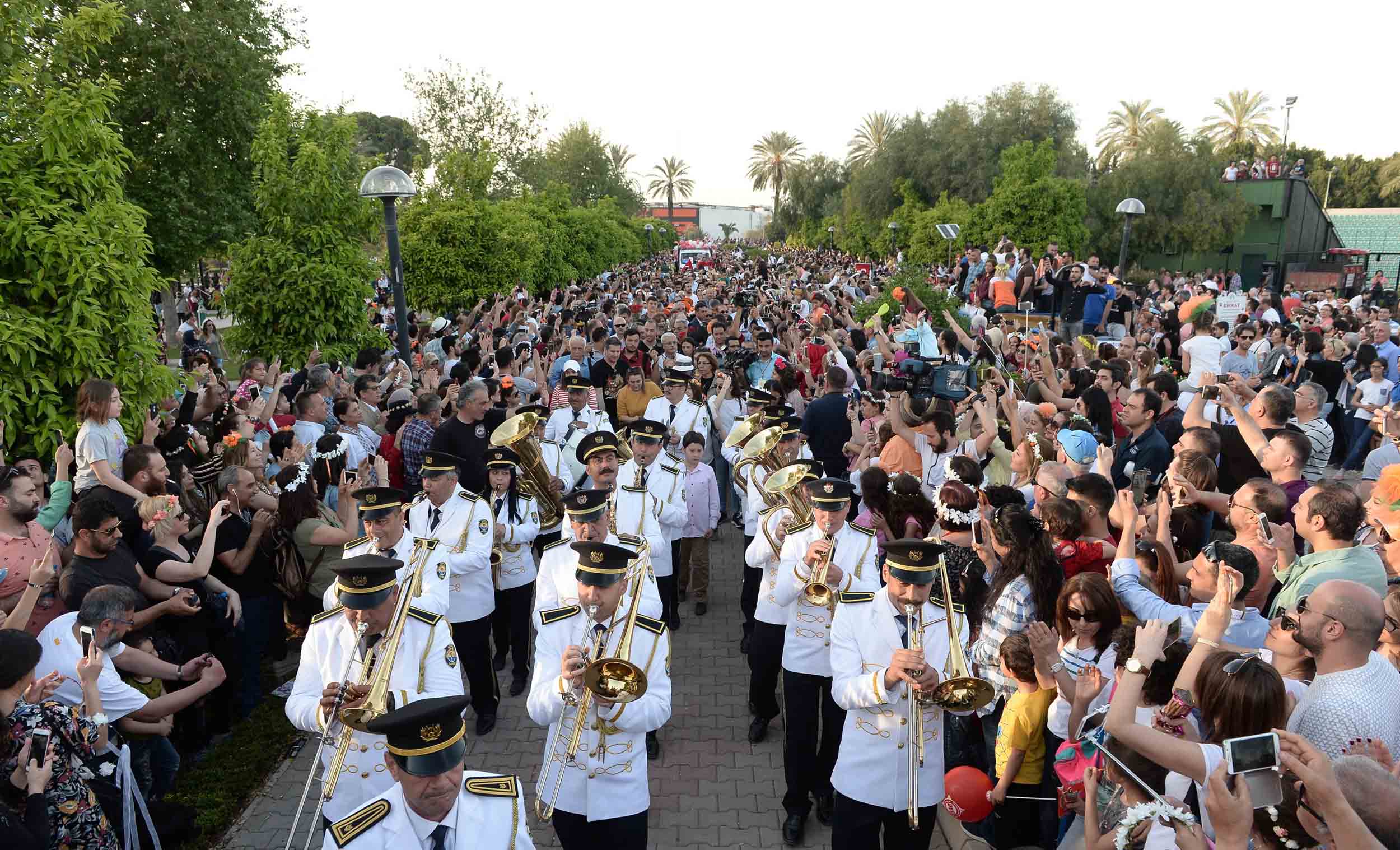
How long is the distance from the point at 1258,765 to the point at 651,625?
8.17 feet

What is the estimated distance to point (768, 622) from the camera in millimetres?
5785

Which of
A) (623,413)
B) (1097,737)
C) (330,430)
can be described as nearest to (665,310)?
(623,413)

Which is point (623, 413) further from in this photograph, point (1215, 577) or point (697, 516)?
point (1215, 577)

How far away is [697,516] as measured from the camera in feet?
26.4

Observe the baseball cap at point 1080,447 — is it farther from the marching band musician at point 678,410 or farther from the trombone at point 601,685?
the trombone at point 601,685

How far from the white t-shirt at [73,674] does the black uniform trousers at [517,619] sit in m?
2.80

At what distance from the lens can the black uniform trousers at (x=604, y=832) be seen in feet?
13.1

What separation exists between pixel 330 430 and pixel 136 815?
4376 millimetres

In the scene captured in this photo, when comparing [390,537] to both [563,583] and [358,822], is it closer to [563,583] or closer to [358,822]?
[563,583]

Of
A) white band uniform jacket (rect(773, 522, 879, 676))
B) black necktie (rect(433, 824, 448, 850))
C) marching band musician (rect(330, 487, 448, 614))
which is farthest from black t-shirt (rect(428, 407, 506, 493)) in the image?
black necktie (rect(433, 824, 448, 850))

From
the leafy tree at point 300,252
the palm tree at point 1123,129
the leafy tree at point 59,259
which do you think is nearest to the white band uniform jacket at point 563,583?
the leafy tree at point 59,259

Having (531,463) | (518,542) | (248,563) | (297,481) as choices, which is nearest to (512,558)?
(518,542)

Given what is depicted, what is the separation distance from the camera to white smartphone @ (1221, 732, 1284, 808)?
244cm

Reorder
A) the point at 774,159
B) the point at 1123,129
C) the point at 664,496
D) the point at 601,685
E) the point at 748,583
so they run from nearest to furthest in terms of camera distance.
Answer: the point at 601,685 → the point at 664,496 → the point at 748,583 → the point at 1123,129 → the point at 774,159
